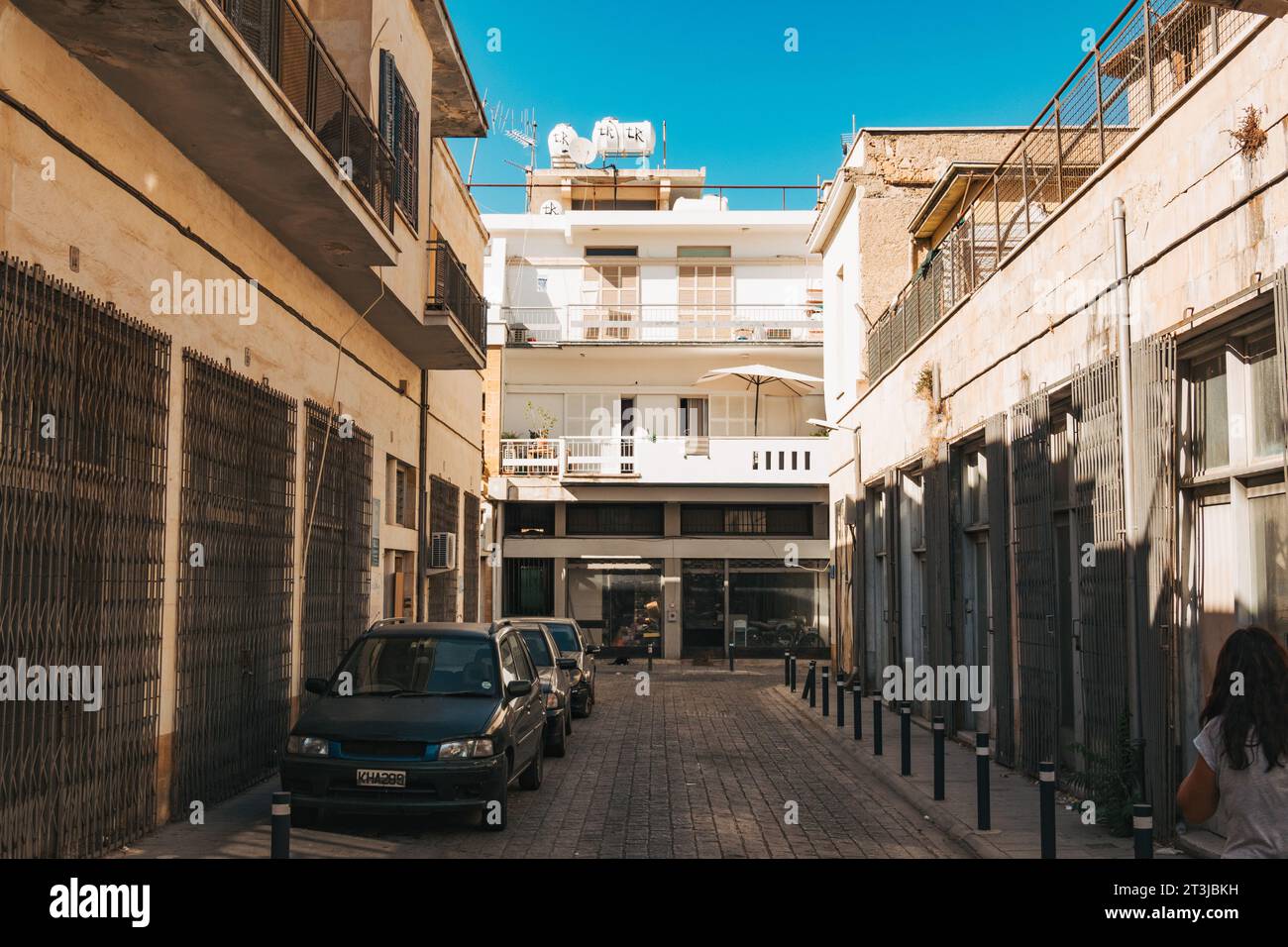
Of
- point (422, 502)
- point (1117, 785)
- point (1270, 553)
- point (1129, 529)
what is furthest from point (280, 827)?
point (422, 502)

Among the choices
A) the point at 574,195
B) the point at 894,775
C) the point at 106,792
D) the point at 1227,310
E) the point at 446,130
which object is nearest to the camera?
the point at 1227,310

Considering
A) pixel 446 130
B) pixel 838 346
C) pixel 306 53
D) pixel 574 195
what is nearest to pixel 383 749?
pixel 306 53

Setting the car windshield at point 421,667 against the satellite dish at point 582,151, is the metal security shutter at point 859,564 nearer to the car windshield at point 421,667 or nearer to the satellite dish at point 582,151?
the car windshield at point 421,667

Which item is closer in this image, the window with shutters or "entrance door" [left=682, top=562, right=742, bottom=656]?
the window with shutters

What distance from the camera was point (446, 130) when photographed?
20609 millimetres

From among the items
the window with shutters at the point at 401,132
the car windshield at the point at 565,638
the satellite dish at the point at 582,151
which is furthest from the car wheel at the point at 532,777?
the satellite dish at the point at 582,151

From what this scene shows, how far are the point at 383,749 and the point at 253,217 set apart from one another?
576 centimetres

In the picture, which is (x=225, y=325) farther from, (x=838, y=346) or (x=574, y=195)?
(x=574, y=195)

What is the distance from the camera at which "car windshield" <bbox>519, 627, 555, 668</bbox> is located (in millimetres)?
16703

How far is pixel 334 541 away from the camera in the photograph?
50.1ft

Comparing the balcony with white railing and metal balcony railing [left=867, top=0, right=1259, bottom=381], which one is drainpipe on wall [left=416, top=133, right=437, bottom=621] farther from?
the balcony with white railing

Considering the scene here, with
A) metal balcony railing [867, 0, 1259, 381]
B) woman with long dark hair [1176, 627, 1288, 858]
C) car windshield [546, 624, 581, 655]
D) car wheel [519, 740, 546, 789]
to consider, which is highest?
metal balcony railing [867, 0, 1259, 381]

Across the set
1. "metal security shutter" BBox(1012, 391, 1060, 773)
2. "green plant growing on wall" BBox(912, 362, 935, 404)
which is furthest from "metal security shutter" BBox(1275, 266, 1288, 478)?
"green plant growing on wall" BBox(912, 362, 935, 404)

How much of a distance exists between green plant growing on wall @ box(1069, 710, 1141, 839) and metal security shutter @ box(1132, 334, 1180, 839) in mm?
228
